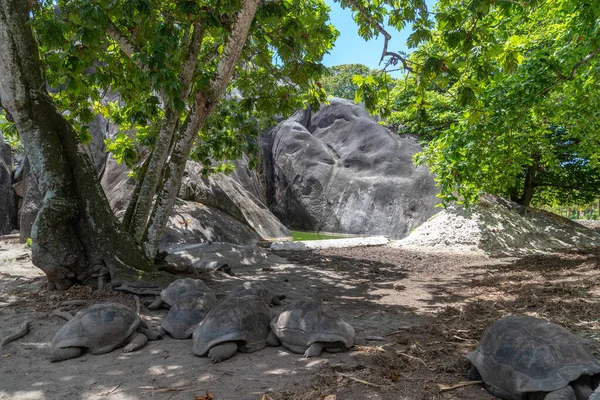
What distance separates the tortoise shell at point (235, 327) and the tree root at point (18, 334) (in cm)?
210

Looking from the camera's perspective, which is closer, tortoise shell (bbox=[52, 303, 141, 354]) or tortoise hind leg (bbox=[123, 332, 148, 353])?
tortoise shell (bbox=[52, 303, 141, 354])

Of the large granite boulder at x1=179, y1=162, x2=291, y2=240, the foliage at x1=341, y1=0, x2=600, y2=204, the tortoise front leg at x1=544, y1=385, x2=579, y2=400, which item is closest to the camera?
the tortoise front leg at x1=544, y1=385, x2=579, y2=400

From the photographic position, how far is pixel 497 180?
10.9m

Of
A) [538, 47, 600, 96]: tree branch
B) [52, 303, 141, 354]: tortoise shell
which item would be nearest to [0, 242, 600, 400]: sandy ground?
[52, 303, 141, 354]: tortoise shell

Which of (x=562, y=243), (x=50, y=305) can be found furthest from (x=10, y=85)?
(x=562, y=243)

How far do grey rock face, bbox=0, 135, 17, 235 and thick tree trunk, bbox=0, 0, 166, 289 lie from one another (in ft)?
44.8

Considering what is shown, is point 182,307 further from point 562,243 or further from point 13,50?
point 562,243

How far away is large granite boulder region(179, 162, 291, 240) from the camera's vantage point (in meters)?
13.9

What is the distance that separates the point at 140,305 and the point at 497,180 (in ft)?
30.2

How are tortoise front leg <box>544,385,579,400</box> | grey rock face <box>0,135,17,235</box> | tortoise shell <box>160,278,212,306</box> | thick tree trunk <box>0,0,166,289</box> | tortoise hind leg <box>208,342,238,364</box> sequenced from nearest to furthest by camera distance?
tortoise front leg <box>544,385,579,400</box> → tortoise hind leg <box>208,342,238,364</box> → tortoise shell <box>160,278,212,306</box> → thick tree trunk <box>0,0,166,289</box> → grey rock face <box>0,135,17,235</box>

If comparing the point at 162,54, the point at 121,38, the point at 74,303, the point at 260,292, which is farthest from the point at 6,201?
the point at 260,292

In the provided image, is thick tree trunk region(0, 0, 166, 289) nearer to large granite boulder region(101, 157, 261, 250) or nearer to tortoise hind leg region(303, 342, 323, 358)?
tortoise hind leg region(303, 342, 323, 358)

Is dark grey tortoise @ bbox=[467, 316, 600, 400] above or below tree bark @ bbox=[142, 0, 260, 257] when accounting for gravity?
below

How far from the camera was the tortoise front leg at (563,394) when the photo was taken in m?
2.72
